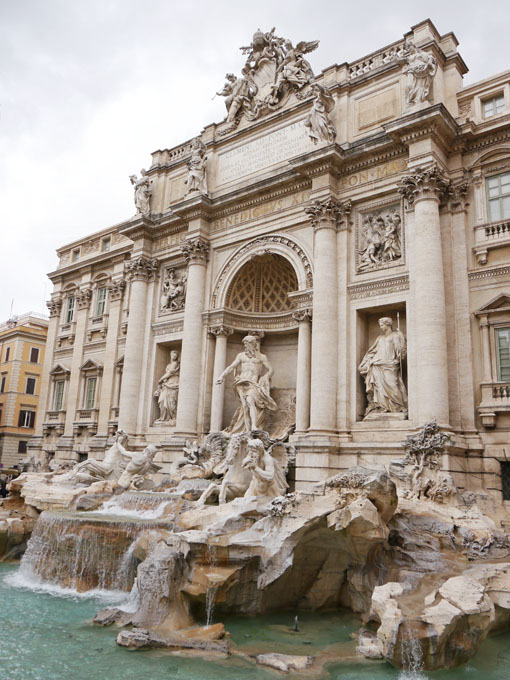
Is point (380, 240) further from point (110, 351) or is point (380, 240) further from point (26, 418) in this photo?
point (26, 418)

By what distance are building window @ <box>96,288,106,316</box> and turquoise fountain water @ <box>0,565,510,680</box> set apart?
59.8 ft

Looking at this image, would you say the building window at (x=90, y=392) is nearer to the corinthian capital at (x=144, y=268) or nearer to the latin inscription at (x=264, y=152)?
the corinthian capital at (x=144, y=268)

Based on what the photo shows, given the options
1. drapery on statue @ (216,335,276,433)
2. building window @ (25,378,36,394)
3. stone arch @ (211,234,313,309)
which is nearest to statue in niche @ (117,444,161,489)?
drapery on statue @ (216,335,276,433)

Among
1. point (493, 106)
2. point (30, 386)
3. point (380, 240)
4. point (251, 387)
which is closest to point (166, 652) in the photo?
point (251, 387)

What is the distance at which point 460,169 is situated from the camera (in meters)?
16.5

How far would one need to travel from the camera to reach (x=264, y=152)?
20859 millimetres

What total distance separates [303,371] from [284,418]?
2442 millimetres

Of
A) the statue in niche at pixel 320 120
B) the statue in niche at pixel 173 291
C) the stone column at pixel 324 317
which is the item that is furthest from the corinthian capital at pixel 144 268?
the statue in niche at pixel 320 120

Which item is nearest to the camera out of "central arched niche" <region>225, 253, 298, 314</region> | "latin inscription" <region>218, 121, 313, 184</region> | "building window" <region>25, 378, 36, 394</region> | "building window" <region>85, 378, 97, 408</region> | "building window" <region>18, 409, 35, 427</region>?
"latin inscription" <region>218, 121, 313, 184</region>

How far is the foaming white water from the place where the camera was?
36.0ft

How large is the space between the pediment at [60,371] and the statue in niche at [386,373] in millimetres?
16668

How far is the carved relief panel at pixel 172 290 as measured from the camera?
73.7ft

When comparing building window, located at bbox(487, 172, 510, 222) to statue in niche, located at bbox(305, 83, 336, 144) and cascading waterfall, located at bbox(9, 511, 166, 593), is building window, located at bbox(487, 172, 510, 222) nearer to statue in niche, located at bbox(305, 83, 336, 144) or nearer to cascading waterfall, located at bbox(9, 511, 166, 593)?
statue in niche, located at bbox(305, 83, 336, 144)

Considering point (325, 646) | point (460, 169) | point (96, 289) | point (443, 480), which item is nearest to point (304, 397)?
point (443, 480)
